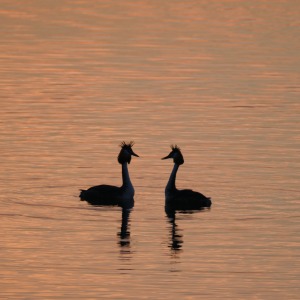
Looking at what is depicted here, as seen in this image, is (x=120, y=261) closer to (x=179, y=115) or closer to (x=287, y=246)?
(x=287, y=246)

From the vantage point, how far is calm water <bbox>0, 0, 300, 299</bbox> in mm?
24578

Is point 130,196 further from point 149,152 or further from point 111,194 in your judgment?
point 149,152

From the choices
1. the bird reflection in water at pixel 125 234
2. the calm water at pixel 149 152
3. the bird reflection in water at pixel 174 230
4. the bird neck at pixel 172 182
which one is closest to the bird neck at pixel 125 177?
the calm water at pixel 149 152

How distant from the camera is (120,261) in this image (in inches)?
995

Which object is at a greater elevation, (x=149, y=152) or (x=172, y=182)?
(x=149, y=152)

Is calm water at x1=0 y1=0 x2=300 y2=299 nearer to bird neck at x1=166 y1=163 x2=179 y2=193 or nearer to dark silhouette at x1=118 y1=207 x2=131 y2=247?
dark silhouette at x1=118 y1=207 x2=131 y2=247

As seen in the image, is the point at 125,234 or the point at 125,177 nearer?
the point at 125,234

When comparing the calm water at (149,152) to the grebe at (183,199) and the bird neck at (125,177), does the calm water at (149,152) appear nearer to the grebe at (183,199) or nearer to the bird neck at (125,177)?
the grebe at (183,199)

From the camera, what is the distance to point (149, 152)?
36094mm

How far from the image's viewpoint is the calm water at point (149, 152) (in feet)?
80.6

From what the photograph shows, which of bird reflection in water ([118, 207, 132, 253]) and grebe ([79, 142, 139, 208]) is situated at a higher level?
grebe ([79, 142, 139, 208])

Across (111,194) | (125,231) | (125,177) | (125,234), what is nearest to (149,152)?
(125,177)

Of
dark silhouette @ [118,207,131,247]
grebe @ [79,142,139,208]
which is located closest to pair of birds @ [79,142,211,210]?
grebe @ [79,142,139,208]

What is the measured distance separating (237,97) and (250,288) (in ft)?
69.7
